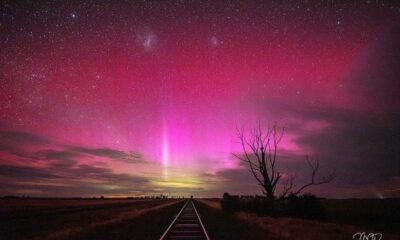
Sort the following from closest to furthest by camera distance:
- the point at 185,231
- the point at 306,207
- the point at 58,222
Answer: the point at 185,231 → the point at 306,207 → the point at 58,222

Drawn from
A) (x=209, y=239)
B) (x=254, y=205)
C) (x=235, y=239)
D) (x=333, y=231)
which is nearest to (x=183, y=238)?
(x=209, y=239)

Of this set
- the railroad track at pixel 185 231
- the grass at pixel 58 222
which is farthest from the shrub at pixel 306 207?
the grass at pixel 58 222

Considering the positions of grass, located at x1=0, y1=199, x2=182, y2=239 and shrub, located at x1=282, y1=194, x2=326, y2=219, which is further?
shrub, located at x1=282, y1=194, x2=326, y2=219

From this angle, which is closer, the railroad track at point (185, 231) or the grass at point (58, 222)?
the railroad track at point (185, 231)

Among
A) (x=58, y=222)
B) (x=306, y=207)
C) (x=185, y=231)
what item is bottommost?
(x=185, y=231)

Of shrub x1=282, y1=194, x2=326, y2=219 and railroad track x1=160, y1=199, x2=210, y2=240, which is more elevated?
shrub x1=282, y1=194, x2=326, y2=219

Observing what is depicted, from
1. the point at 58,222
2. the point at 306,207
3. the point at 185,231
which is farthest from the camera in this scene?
the point at 58,222

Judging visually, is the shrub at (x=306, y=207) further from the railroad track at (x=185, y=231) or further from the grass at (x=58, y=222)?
the grass at (x=58, y=222)

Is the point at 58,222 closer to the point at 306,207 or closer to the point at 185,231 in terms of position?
the point at 185,231

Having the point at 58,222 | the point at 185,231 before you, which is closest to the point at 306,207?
the point at 185,231

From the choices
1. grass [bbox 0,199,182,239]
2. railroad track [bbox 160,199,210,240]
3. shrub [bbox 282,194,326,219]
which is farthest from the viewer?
shrub [bbox 282,194,326,219]

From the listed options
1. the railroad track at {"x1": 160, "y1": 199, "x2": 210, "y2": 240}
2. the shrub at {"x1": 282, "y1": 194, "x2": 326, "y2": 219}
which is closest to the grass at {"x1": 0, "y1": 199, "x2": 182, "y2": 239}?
the railroad track at {"x1": 160, "y1": 199, "x2": 210, "y2": 240}

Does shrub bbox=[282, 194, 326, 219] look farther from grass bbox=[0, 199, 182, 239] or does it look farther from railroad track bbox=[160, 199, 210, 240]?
grass bbox=[0, 199, 182, 239]

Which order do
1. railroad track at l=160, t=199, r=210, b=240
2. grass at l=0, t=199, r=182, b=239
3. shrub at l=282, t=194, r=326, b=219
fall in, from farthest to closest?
shrub at l=282, t=194, r=326, b=219
grass at l=0, t=199, r=182, b=239
railroad track at l=160, t=199, r=210, b=240
